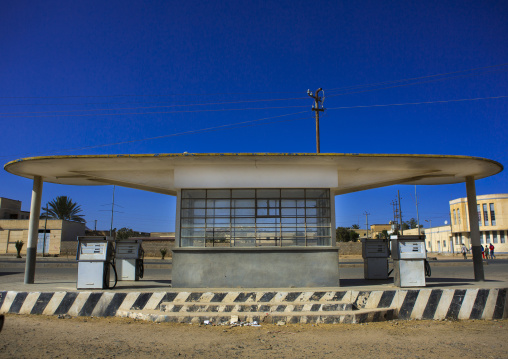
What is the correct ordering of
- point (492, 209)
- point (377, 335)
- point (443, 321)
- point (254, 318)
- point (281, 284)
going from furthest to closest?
point (492, 209), point (281, 284), point (443, 321), point (254, 318), point (377, 335)

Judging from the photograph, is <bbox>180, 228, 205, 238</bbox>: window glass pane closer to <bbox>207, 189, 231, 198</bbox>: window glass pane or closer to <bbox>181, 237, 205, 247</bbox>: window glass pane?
<bbox>181, 237, 205, 247</bbox>: window glass pane

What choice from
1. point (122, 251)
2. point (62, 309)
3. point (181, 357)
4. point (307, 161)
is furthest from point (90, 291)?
point (307, 161)

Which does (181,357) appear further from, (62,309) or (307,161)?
(307,161)

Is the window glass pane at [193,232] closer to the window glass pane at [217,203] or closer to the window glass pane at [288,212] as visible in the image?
the window glass pane at [217,203]

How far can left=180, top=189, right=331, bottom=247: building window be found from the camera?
9992mm

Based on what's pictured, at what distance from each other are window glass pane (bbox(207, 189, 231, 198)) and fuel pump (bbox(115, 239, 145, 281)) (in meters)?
3.59

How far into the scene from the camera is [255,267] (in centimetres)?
950

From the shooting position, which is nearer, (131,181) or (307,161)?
(307,161)

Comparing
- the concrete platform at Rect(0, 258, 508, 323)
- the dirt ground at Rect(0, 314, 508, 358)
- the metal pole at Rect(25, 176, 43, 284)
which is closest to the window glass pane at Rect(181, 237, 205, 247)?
the concrete platform at Rect(0, 258, 508, 323)

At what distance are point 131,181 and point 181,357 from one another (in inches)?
293

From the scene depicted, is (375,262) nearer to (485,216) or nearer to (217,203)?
(217,203)

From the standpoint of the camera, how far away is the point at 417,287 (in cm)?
895

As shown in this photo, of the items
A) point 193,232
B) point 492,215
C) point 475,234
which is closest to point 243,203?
point 193,232

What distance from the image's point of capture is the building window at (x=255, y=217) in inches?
393
